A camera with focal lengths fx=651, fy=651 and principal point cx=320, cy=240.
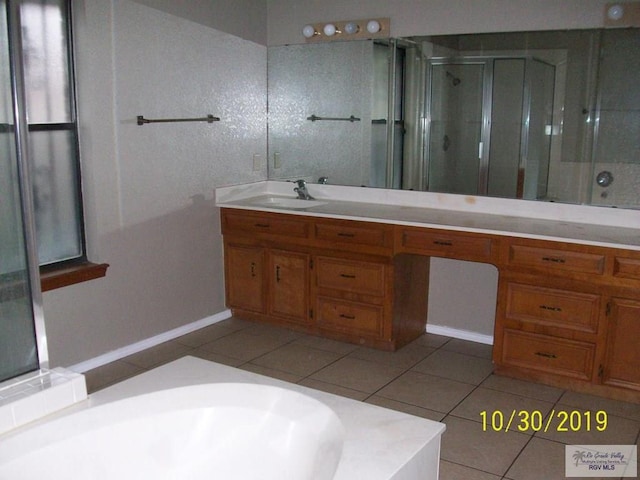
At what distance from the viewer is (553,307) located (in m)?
3.20

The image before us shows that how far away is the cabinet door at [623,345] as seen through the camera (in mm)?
3008

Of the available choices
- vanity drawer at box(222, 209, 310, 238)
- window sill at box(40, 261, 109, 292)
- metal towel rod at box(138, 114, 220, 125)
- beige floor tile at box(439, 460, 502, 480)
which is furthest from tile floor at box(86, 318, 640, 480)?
metal towel rod at box(138, 114, 220, 125)

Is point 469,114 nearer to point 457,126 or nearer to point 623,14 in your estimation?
point 457,126

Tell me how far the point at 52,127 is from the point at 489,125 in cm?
234

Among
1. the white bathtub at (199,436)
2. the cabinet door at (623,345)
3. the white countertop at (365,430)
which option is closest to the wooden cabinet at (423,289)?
the cabinet door at (623,345)

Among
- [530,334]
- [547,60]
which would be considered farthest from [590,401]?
[547,60]

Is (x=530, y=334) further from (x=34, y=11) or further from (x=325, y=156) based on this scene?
(x=34, y=11)

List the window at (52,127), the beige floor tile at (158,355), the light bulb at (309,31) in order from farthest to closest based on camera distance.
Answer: the light bulb at (309,31)
the beige floor tile at (158,355)
the window at (52,127)

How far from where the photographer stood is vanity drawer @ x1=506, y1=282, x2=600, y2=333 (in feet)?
10.2

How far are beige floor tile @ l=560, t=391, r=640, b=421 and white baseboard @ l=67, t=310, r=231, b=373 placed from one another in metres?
2.21

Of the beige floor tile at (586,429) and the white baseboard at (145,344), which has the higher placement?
the white baseboard at (145,344)

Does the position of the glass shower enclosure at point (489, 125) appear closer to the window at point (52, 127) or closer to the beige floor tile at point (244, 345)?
the beige floor tile at point (244, 345)

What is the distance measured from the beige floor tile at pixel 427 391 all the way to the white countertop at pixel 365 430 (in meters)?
1.20

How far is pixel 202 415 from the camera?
2014 mm
